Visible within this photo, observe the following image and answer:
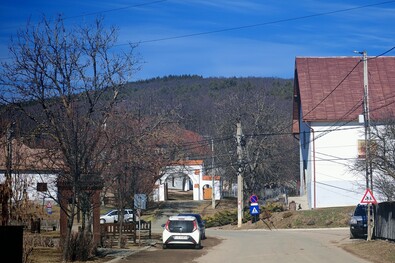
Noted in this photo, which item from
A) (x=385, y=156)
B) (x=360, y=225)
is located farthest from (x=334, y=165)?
(x=360, y=225)

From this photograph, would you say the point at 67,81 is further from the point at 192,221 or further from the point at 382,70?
the point at 382,70

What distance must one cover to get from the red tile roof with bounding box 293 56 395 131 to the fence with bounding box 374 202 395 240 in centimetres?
2309

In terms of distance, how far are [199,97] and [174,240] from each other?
426ft

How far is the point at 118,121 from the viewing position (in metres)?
28.7

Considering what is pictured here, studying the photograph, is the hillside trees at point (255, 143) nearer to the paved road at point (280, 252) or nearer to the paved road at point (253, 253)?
the paved road at point (280, 252)

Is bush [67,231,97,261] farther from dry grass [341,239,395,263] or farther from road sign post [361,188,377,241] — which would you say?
road sign post [361,188,377,241]

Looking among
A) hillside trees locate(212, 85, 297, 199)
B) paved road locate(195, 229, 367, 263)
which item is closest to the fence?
paved road locate(195, 229, 367, 263)

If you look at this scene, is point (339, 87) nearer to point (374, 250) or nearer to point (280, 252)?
point (374, 250)

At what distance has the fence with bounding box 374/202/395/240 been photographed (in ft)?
96.6

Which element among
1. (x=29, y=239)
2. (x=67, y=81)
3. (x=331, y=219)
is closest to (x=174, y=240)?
(x=29, y=239)

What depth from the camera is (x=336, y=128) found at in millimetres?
56938

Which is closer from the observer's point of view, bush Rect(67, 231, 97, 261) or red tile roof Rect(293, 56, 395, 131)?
bush Rect(67, 231, 97, 261)

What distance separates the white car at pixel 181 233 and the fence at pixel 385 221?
856cm

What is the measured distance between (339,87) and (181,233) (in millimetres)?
31266
